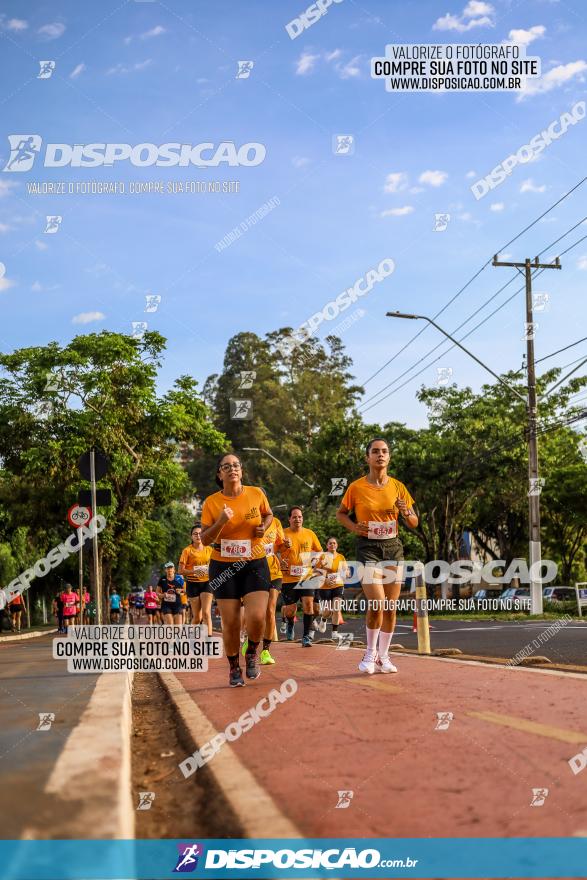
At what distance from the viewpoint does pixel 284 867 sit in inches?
123

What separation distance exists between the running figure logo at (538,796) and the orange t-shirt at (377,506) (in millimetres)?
5495

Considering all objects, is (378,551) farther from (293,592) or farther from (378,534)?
(293,592)

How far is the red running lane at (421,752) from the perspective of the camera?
358cm

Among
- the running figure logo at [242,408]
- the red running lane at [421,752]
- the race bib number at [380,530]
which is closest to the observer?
the red running lane at [421,752]

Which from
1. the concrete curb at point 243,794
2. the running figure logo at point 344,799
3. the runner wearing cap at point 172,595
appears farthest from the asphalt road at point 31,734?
the runner wearing cap at point 172,595

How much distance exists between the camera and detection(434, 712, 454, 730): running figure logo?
5637 mm

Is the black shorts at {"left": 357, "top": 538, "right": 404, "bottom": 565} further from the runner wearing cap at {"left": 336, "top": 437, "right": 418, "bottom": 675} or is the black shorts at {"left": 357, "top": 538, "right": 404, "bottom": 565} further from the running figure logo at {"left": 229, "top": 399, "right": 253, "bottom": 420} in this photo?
the running figure logo at {"left": 229, "top": 399, "right": 253, "bottom": 420}

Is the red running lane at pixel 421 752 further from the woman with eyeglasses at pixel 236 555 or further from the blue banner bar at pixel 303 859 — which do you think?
the woman with eyeglasses at pixel 236 555

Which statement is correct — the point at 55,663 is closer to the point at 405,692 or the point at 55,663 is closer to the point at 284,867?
the point at 405,692

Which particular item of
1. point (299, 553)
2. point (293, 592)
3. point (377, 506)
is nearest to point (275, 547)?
point (299, 553)

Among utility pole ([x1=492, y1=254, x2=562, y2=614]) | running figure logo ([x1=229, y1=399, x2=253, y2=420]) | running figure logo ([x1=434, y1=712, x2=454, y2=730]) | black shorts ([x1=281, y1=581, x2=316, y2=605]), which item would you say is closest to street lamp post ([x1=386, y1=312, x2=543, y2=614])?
utility pole ([x1=492, y1=254, x2=562, y2=614])

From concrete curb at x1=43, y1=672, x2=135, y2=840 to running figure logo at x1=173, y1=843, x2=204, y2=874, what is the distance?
0.56 feet

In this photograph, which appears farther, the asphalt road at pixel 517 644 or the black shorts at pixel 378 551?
the asphalt road at pixel 517 644

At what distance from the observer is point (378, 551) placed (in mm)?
9477
